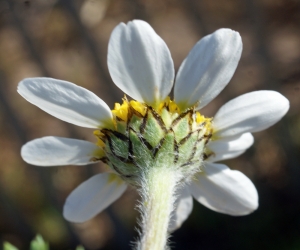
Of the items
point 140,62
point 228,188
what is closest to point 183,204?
point 228,188

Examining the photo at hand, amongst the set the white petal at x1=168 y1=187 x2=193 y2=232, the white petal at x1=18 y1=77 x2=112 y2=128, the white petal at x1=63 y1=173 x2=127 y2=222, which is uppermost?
the white petal at x1=18 y1=77 x2=112 y2=128

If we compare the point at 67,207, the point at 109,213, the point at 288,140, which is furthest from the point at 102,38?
the point at 67,207

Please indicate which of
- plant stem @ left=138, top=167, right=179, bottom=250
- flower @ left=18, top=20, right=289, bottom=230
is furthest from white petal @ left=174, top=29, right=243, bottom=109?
plant stem @ left=138, top=167, right=179, bottom=250

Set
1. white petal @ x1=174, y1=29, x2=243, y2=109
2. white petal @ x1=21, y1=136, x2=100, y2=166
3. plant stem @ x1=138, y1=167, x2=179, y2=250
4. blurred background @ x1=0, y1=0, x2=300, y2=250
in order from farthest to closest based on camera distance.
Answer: blurred background @ x1=0, y1=0, x2=300, y2=250
white petal @ x1=21, y1=136, x2=100, y2=166
white petal @ x1=174, y1=29, x2=243, y2=109
plant stem @ x1=138, y1=167, x2=179, y2=250

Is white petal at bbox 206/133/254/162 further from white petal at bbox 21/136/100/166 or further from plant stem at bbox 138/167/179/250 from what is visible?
white petal at bbox 21/136/100/166

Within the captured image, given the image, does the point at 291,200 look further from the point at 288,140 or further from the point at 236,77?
the point at 236,77

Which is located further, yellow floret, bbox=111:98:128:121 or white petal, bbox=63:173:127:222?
white petal, bbox=63:173:127:222

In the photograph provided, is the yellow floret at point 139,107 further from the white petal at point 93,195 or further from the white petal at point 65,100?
the white petal at point 93,195
